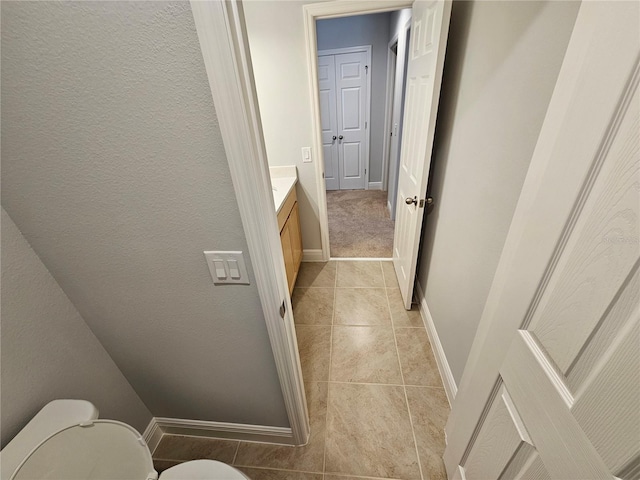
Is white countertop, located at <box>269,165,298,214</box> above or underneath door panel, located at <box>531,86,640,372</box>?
underneath

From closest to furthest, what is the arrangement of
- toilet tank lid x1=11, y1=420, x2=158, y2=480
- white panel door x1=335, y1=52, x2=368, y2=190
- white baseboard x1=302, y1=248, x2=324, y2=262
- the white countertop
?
1. toilet tank lid x1=11, y1=420, x2=158, y2=480
2. the white countertop
3. white baseboard x1=302, y1=248, x2=324, y2=262
4. white panel door x1=335, y1=52, x2=368, y2=190

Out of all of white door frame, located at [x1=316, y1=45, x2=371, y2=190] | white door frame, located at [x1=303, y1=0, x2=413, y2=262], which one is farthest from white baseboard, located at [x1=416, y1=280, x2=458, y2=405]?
white door frame, located at [x1=316, y1=45, x2=371, y2=190]

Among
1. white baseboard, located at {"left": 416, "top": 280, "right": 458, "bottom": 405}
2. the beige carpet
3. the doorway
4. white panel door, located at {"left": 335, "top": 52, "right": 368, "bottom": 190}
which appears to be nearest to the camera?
white baseboard, located at {"left": 416, "top": 280, "right": 458, "bottom": 405}

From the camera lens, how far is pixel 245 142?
62 cm

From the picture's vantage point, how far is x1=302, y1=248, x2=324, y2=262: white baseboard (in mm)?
2713

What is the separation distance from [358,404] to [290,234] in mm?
1273

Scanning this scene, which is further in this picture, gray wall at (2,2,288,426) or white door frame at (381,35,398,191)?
white door frame at (381,35,398,191)

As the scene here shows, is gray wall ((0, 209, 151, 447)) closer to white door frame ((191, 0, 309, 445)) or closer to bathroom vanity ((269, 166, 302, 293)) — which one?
white door frame ((191, 0, 309, 445))

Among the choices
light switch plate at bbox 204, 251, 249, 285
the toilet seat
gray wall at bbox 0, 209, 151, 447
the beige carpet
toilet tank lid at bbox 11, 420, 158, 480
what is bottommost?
the beige carpet

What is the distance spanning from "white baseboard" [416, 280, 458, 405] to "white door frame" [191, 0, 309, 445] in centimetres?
101

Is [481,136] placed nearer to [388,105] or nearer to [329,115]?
[388,105]

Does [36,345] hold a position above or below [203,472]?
above

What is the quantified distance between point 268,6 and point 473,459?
108 inches

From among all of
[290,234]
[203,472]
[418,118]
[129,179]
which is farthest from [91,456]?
[418,118]
